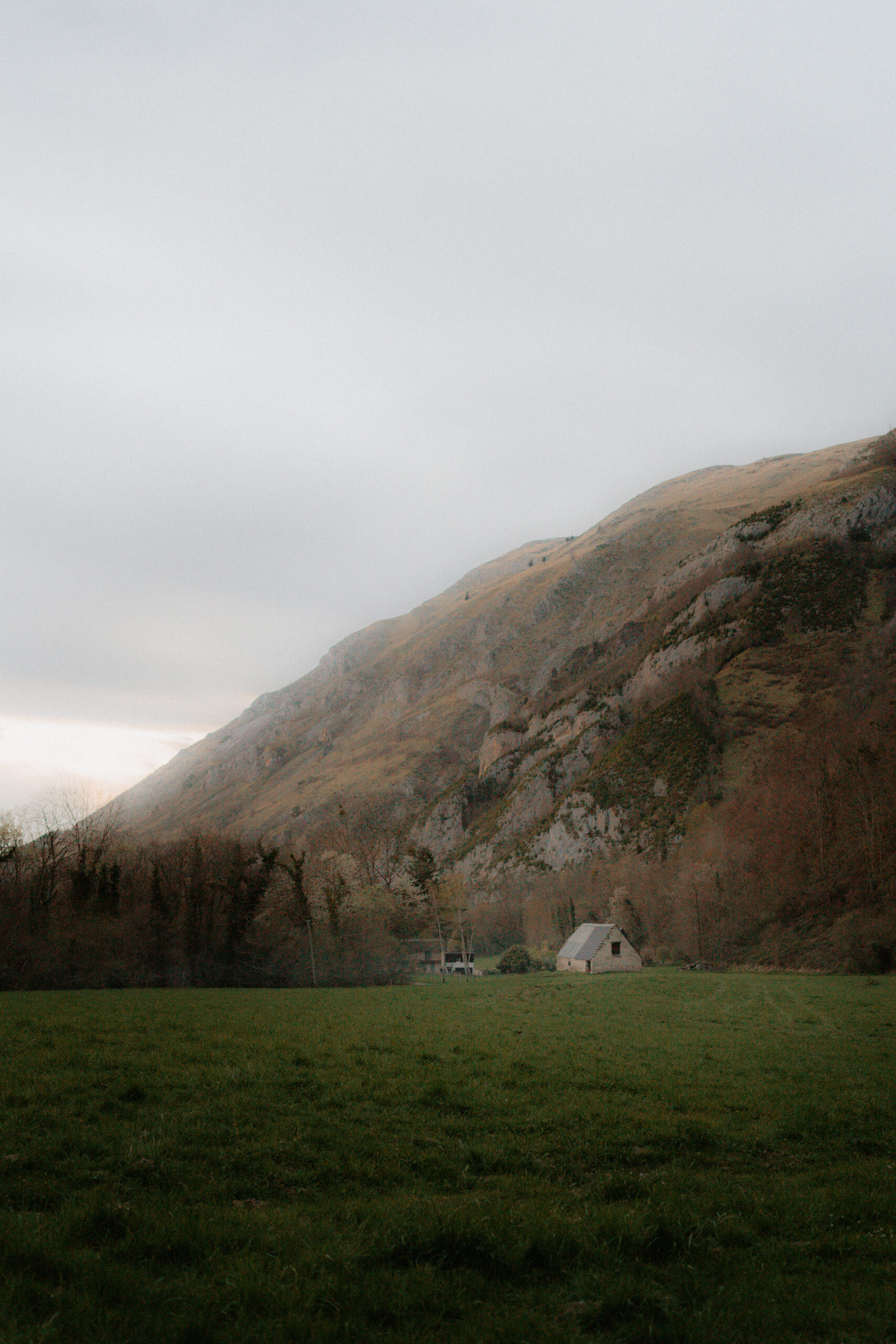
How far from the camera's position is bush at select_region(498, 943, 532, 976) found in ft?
314

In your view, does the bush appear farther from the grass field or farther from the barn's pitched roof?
the grass field

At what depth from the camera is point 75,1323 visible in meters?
5.46

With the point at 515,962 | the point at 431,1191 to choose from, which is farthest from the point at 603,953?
the point at 431,1191

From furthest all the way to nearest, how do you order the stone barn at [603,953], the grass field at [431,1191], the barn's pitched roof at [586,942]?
the barn's pitched roof at [586,942]
the stone barn at [603,953]
the grass field at [431,1191]

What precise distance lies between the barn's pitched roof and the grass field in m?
65.5

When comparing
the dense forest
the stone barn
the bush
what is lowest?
the bush

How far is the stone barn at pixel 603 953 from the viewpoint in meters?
81.2

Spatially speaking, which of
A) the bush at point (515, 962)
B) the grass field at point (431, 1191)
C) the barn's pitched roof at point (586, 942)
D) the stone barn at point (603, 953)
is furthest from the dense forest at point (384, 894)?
the grass field at point (431, 1191)

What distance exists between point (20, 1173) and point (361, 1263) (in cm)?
471

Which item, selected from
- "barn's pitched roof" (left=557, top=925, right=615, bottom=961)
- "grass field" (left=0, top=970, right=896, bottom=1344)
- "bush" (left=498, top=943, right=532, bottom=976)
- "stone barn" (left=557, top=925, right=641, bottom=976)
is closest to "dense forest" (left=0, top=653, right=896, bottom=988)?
"stone barn" (left=557, top=925, right=641, bottom=976)

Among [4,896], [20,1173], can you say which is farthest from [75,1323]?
[4,896]

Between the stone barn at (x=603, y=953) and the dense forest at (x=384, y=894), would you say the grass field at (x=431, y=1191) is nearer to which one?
the dense forest at (x=384, y=894)

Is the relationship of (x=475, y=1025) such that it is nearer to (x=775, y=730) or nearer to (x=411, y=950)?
(x=411, y=950)

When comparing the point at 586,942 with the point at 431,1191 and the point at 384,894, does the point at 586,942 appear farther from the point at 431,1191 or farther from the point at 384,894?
the point at 431,1191
